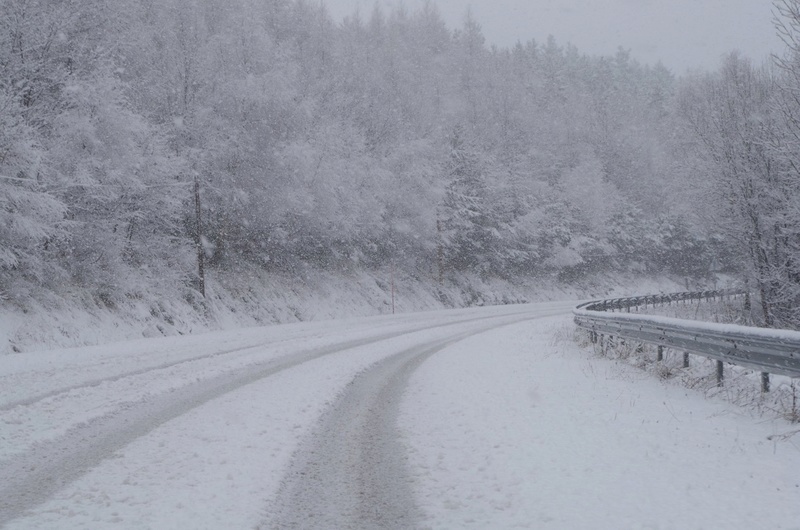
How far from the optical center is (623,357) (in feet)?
39.3

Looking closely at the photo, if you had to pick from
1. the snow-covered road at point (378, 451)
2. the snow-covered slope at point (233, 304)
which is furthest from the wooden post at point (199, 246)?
the snow-covered road at point (378, 451)

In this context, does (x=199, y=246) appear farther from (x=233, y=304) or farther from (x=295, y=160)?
(x=295, y=160)

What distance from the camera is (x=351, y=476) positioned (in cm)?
509

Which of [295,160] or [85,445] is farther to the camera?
[295,160]

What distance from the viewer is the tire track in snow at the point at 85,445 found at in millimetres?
4523

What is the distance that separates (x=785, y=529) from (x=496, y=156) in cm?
4587

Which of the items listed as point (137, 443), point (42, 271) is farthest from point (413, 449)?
point (42, 271)

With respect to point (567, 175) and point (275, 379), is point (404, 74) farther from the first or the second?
point (275, 379)

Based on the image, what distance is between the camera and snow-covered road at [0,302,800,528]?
4160 millimetres

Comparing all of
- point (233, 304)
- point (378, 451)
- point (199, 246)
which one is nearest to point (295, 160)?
point (199, 246)

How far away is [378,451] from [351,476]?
2.75 ft

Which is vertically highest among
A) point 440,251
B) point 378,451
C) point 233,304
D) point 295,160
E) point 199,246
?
point 295,160

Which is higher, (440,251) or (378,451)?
(440,251)

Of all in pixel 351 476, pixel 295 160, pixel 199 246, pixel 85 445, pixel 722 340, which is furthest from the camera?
pixel 295 160
